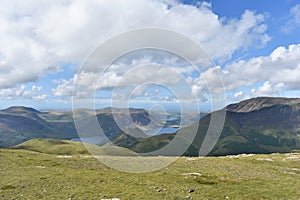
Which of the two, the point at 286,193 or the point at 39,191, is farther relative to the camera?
the point at 286,193

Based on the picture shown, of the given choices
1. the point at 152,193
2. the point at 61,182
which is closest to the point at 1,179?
the point at 61,182

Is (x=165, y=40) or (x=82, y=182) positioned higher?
(x=165, y=40)

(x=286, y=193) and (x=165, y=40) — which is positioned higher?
(x=165, y=40)

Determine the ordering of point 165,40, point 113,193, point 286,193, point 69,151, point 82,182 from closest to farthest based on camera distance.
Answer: point 113,193 → point 286,193 → point 82,182 → point 165,40 → point 69,151

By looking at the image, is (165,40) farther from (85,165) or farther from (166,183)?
(85,165)

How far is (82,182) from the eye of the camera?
3178 centimetres

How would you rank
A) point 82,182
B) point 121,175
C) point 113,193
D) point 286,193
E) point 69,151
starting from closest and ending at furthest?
point 113,193
point 286,193
point 82,182
point 121,175
point 69,151

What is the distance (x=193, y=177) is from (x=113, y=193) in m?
14.5

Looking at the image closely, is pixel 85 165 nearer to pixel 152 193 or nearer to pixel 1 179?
pixel 1 179

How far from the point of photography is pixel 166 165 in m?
48.2

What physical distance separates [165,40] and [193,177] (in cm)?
1985

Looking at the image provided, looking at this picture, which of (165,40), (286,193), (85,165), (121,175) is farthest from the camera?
(85,165)

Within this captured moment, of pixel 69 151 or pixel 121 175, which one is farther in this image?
pixel 69 151

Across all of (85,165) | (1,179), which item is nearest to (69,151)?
(85,165)
